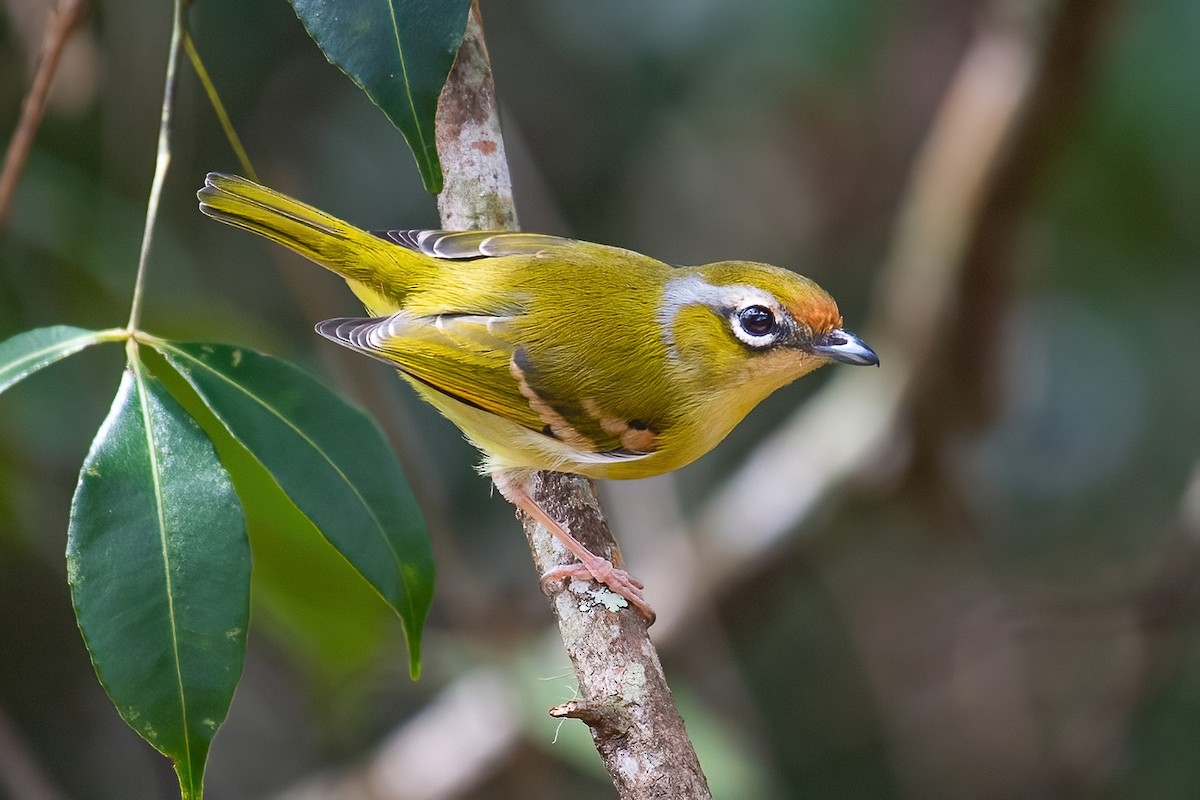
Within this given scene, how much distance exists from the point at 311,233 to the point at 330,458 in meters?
1.07

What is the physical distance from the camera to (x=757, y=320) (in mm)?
2834

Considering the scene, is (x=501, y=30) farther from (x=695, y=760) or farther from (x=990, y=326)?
(x=695, y=760)

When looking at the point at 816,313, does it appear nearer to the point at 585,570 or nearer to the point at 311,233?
the point at 585,570

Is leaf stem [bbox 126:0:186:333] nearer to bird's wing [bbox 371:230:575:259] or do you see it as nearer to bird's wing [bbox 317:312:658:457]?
bird's wing [bbox 317:312:658:457]

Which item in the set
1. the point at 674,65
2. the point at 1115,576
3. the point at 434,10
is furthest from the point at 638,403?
the point at 1115,576

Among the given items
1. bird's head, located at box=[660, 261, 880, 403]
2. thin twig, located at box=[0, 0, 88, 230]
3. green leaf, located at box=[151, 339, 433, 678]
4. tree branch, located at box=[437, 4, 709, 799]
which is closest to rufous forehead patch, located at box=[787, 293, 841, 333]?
bird's head, located at box=[660, 261, 880, 403]

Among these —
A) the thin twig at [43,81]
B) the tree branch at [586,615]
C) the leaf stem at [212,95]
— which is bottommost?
the tree branch at [586,615]

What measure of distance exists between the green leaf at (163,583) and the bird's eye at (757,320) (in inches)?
55.5

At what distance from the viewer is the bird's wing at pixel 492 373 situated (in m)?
→ 2.84

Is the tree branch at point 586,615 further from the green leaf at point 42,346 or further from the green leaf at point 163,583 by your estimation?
the green leaf at point 42,346

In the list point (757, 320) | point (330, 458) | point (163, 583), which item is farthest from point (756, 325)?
point (163, 583)

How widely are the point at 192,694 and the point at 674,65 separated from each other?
4.14m

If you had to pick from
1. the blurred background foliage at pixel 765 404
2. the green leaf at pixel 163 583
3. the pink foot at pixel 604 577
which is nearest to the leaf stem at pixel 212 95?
the green leaf at pixel 163 583

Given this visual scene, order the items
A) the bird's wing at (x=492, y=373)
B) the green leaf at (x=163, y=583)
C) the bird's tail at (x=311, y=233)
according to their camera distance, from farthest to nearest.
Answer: the bird's wing at (x=492, y=373) → the bird's tail at (x=311, y=233) → the green leaf at (x=163, y=583)
